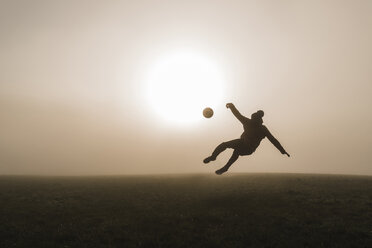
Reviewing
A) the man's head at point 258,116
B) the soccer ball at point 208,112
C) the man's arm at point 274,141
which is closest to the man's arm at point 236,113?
the man's head at point 258,116

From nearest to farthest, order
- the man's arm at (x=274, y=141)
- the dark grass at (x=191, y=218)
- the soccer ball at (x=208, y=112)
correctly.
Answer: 1. the soccer ball at (x=208, y=112)
2. the man's arm at (x=274, y=141)
3. the dark grass at (x=191, y=218)

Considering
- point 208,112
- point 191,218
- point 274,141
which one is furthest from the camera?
point 191,218

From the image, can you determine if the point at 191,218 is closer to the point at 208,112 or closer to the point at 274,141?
the point at 274,141

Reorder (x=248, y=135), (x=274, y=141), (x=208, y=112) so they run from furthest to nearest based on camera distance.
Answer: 1. (x=274, y=141)
2. (x=208, y=112)
3. (x=248, y=135)

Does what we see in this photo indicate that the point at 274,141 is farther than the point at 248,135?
Yes

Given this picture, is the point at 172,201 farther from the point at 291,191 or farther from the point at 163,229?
the point at 291,191

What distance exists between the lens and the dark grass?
45.8 feet

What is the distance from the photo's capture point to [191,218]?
680 inches

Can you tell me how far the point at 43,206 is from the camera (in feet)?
68.1

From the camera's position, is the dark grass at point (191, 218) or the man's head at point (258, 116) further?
the dark grass at point (191, 218)

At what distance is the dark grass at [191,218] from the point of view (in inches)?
550

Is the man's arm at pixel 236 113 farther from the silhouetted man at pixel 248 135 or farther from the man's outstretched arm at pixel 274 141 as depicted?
the man's outstretched arm at pixel 274 141

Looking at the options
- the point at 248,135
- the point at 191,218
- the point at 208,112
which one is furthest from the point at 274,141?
the point at 191,218

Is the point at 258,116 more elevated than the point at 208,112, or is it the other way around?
the point at 208,112
